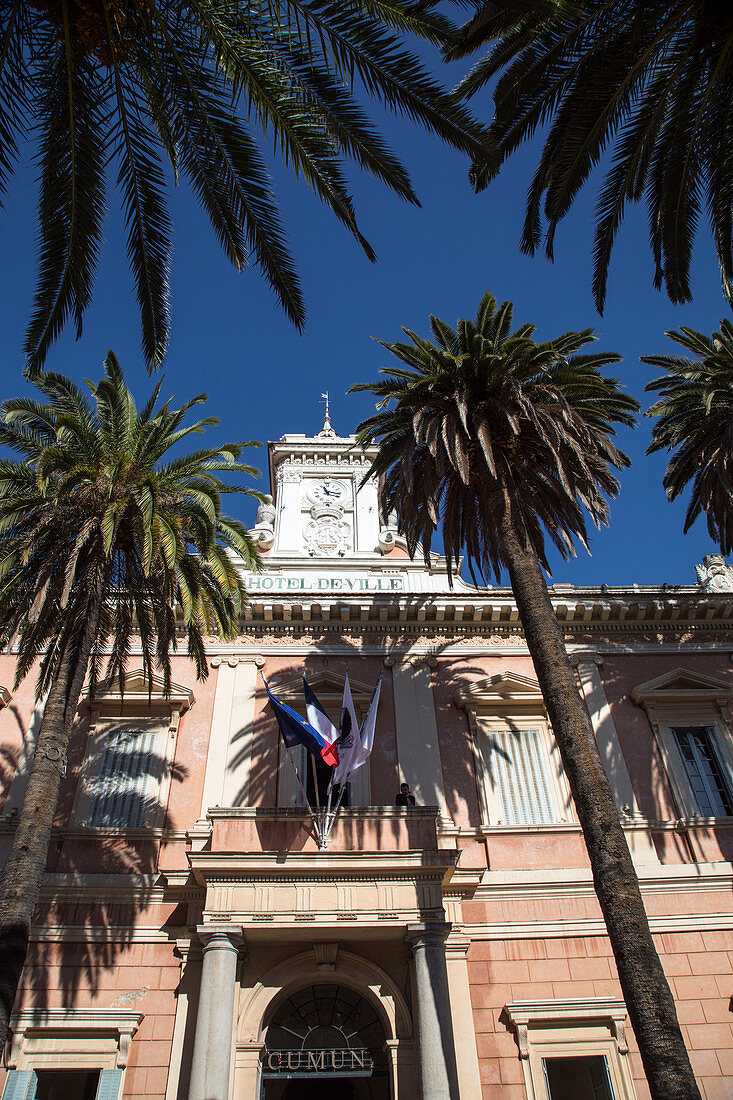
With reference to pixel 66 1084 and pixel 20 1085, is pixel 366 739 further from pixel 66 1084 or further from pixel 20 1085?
pixel 20 1085

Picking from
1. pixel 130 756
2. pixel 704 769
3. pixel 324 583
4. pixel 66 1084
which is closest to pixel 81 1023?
pixel 66 1084

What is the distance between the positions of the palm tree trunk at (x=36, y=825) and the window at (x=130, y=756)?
9.81 feet

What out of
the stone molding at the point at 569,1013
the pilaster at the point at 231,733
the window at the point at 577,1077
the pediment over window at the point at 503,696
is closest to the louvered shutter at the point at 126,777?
the pilaster at the point at 231,733

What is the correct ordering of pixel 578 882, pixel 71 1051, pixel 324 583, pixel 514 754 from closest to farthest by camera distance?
1. pixel 71 1051
2. pixel 578 882
3. pixel 514 754
4. pixel 324 583

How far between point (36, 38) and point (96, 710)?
12.1 meters

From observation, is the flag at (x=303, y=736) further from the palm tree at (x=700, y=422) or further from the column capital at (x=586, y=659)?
the palm tree at (x=700, y=422)

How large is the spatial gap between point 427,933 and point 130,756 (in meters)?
6.59

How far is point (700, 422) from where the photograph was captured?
1738 centimetres

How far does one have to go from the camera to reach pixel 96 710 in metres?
16.3

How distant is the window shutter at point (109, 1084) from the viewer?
12266 mm

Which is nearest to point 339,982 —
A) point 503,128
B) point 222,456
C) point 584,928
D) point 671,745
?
point 584,928

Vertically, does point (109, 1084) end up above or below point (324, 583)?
below

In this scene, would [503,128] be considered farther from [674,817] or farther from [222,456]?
[674,817]

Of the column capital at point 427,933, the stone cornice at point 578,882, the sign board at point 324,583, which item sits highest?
the sign board at point 324,583
